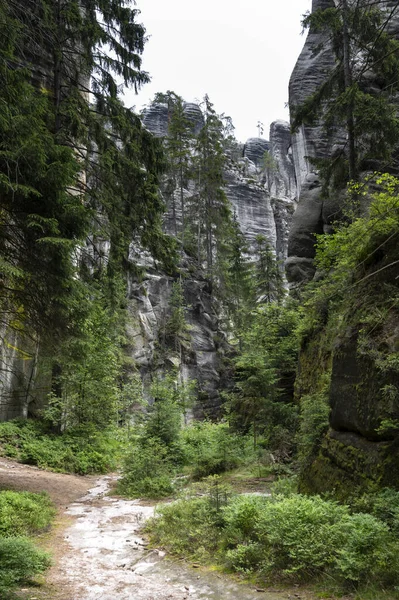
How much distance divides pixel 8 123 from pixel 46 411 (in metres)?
10.5

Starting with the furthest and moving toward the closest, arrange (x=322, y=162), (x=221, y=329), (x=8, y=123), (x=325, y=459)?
1. (x=221, y=329)
2. (x=322, y=162)
3. (x=325, y=459)
4. (x=8, y=123)

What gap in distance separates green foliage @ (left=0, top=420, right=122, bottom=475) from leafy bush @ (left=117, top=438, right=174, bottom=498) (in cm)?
261

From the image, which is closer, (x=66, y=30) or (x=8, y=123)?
(x=8, y=123)

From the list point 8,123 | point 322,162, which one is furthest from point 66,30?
point 322,162

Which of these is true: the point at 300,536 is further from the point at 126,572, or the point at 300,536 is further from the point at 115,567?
the point at 115,567

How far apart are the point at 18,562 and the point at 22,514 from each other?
2.37 metres

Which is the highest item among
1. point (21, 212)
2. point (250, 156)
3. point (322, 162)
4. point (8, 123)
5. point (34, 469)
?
point (250, 156)

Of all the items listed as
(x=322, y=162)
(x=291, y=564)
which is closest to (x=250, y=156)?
(x=322, y=162)

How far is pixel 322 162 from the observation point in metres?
16.3

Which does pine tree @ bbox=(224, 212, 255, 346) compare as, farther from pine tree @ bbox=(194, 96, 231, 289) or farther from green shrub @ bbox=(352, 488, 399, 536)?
green shrub @ bbox=(352, 488, 399, 536)

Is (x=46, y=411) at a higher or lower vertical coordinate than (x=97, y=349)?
lower

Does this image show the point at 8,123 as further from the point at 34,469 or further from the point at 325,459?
the point at 34,469

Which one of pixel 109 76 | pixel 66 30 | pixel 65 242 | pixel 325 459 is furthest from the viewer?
pixel 109 76

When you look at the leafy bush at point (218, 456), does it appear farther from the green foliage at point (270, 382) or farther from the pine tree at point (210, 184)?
the pine tree at point (210, 184)
